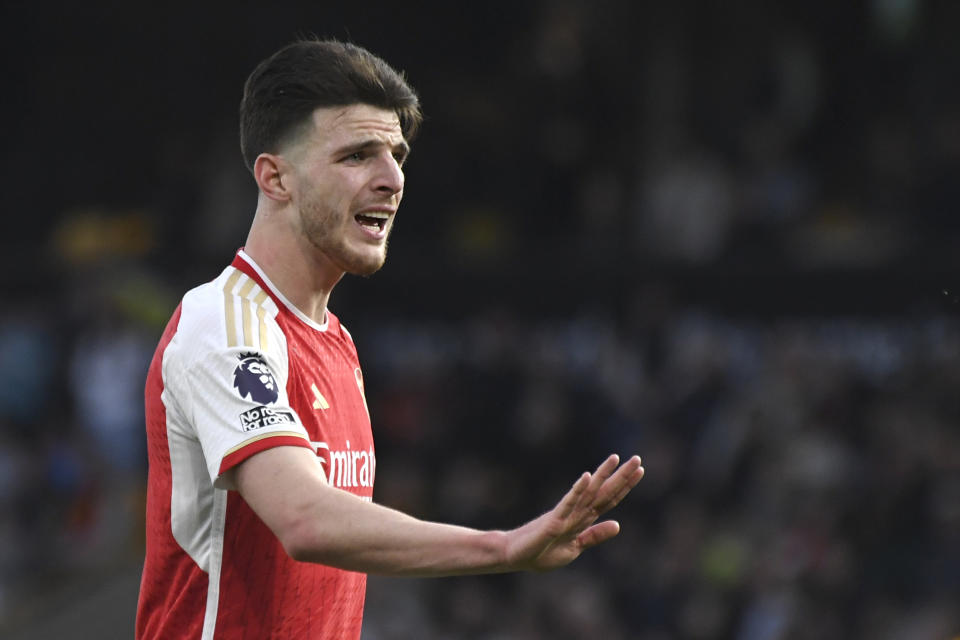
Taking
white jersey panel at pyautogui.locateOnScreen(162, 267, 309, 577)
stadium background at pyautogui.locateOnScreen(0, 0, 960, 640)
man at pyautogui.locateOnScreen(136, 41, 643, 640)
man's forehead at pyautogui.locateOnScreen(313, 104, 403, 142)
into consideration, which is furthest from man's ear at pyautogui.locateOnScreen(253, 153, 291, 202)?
stadium background at pyautogui.locateOnScreen(0, 0, 960, 640)

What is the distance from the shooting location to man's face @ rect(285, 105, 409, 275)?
342 centimetres

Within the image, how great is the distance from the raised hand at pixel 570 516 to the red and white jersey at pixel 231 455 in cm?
55

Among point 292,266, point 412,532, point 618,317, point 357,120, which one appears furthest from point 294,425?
point 618,317

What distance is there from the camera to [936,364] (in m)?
9.96

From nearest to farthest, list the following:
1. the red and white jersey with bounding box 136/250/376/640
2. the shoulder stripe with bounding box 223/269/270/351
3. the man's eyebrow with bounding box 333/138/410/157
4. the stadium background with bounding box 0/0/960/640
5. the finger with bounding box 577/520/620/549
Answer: the finger with bounding box 577/520/620/549
the red and white jersey with bounding box 136/250/376/640
the shoulder stripe with bounding box 223/269/270/351
the man's eyebrow with bounding box 333/138/410/157
the stadium background with bounding box 0/0/960/640

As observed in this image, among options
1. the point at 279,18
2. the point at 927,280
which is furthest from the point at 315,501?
the point at 279,18

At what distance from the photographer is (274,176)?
3490 mm

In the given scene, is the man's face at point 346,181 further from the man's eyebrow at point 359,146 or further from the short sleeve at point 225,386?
the short sleeve at point 225,386

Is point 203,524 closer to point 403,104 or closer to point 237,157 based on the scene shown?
point 403,104

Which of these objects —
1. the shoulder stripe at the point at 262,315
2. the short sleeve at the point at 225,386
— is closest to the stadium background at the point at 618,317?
the shoulder stripe at the point at 262,315

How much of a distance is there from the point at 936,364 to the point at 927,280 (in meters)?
0.72

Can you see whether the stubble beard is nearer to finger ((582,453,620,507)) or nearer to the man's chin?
the man's chin

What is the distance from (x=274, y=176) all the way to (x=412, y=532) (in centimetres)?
112

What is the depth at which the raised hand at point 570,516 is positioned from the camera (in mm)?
2777
